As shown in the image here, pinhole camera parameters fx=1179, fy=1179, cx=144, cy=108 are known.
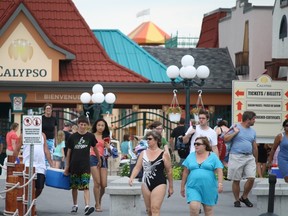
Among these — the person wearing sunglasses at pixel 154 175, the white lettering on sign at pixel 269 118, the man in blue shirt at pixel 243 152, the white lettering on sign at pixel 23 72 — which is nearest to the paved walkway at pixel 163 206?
the man in blue shirt at pixel 243 152

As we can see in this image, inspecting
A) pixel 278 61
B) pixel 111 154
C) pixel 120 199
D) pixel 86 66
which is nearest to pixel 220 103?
pixel 86 66

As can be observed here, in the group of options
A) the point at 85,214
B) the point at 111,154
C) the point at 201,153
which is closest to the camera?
the point at 201,153

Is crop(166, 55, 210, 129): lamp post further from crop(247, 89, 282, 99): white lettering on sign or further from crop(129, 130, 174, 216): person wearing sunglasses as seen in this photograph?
crop(129, 130, 174, 216): person wearing sunglasses

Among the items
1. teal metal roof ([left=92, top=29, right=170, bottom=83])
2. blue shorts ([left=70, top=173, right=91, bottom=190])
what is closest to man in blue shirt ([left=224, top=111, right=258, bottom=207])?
blue shorts ([left=70, top=173, right=91, bottom=190])

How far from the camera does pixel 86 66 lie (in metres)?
47.4

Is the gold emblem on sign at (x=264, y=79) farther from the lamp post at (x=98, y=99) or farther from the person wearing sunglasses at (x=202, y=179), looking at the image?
the person wearing sunglasses at (x=202, y=179)

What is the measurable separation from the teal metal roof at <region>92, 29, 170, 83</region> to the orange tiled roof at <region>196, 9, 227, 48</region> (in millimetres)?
6964

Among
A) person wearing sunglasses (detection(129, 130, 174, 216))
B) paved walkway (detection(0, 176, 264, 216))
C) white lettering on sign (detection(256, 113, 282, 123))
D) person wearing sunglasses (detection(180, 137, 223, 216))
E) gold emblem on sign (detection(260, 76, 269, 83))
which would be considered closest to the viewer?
person wearing sunglasses (detection(180, 137, 223, 216))

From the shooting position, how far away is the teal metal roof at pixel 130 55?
48094 millimetres

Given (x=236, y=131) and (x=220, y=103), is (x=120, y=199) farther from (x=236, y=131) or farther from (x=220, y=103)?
(x=220, y=103)

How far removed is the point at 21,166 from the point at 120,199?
176 centimetres

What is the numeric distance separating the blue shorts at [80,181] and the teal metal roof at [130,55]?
90.3 feet

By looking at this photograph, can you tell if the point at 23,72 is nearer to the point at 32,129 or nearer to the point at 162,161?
the point at 32,129

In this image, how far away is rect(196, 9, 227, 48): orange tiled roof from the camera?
55.8 m
